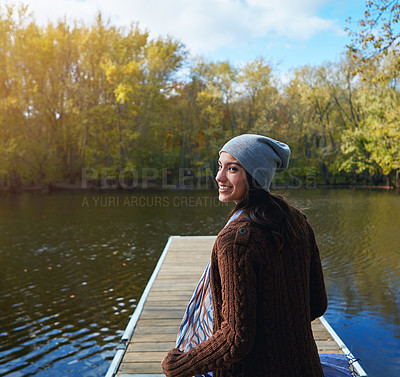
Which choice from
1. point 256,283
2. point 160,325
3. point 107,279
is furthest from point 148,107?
point 256,283

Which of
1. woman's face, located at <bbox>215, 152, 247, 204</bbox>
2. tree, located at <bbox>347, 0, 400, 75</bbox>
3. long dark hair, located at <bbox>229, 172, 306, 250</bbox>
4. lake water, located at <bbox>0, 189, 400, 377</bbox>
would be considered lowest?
lake water, located at <bbox>0, 189, 400, 377</bbox>

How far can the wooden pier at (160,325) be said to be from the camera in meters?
3.75

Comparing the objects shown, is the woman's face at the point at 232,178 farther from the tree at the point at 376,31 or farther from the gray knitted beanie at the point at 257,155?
the tree at the point at 376,31

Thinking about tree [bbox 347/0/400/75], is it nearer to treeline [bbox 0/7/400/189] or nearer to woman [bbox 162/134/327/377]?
woman [bbox 162/134/327/377]

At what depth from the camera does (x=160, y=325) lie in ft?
15.4

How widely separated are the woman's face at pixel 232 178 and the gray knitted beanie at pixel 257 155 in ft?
0.12

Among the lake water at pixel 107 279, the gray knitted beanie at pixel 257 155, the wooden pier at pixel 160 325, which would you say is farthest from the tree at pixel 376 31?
the gray knitted beanie at pixel 257 155

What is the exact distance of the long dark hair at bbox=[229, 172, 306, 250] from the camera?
1.39 metres

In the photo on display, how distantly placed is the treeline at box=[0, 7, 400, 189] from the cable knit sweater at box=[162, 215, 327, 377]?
3005 cm

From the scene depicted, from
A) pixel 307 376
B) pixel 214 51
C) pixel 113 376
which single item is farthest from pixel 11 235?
pixel 214 51

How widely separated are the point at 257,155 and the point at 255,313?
1.81 feet

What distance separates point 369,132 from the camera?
3075cm

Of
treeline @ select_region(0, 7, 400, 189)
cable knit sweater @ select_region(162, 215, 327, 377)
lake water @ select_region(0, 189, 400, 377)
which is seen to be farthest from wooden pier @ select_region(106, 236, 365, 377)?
treeline @ select_region(0, 7, 400, 189)

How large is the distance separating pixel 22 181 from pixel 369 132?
27621 millimetres
